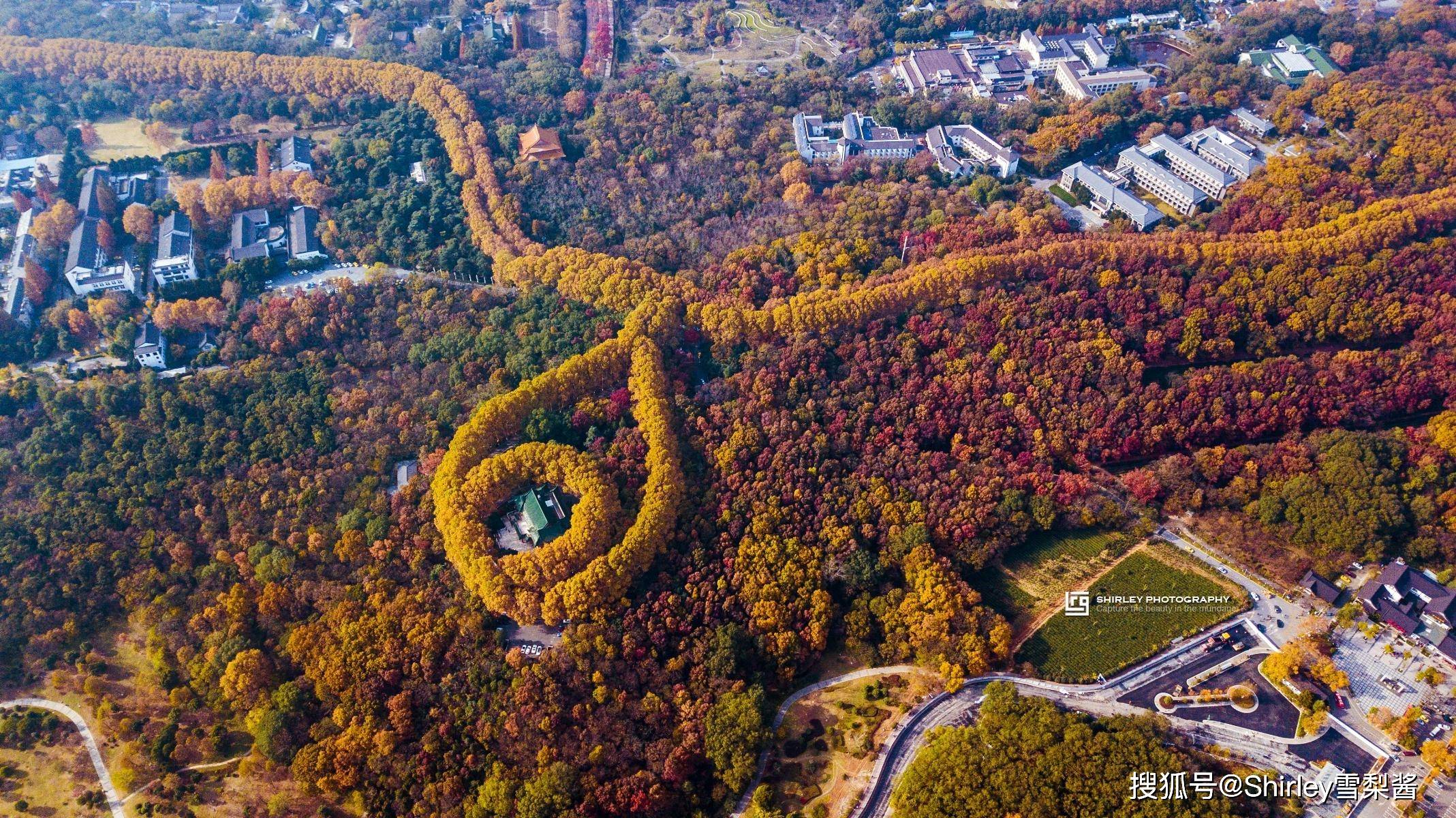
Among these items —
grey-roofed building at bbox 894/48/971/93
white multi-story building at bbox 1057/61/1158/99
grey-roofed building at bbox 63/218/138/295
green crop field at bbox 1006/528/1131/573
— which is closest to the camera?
green crop field at bbox 1006/528/1131/573

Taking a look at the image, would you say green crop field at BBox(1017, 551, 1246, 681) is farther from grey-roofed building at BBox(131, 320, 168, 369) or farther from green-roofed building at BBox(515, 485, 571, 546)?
grey-roofed building at BBox(131, 320, 168, 369)

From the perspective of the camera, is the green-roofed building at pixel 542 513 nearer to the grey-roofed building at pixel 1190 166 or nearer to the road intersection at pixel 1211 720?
the road intersection at pixel 1211 720

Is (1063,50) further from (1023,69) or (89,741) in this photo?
(89,741)

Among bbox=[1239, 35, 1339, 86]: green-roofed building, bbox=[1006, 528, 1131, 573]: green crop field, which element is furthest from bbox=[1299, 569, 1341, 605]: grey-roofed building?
bbox=[1239, 35, 1339, 86]: green-roofed building

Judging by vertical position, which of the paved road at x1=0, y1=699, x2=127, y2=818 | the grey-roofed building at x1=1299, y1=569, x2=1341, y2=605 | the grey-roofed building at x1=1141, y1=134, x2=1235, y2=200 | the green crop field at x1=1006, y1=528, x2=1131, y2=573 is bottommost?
the paved road at x1=0, y1=699, x2=127, y2=818

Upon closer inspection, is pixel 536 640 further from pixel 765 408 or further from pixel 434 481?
pixel 765 408

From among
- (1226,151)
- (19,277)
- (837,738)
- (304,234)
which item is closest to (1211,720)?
(837,738)
